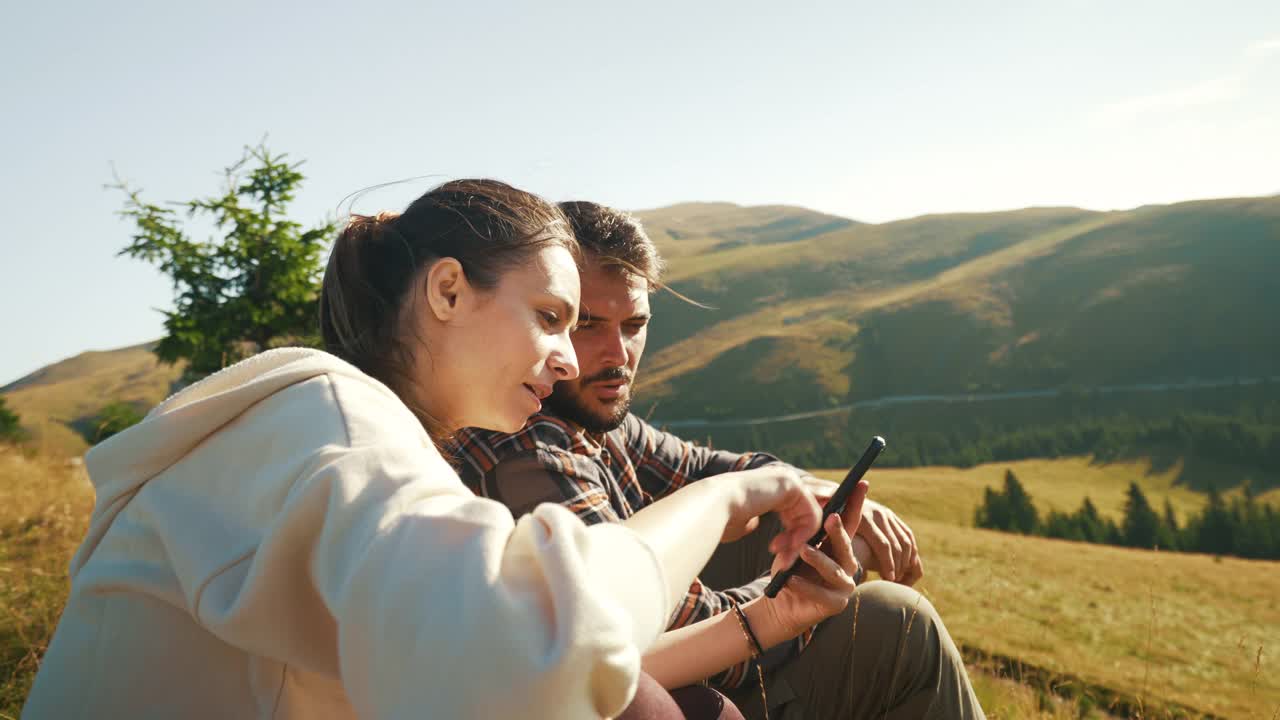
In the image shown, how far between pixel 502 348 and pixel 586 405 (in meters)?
1.59

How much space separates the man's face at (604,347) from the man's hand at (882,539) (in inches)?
36.5

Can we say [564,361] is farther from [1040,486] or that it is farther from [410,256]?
[1040,486]

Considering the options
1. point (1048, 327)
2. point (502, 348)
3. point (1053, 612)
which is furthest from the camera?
point (1048, 327)

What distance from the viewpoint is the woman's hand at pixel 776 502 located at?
6.45ft

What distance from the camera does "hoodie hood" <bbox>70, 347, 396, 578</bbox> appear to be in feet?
4.13

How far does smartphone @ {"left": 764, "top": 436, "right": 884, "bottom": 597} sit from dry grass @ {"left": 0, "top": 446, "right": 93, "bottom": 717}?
11.1ft

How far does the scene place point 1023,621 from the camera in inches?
992

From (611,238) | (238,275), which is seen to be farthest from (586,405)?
(238,275)

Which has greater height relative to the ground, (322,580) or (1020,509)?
(322,580)

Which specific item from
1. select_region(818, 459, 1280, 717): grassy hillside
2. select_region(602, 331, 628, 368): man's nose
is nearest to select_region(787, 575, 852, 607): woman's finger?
select_region(602, 331, 628, 368): man's nose

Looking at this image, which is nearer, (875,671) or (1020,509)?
(875,671)

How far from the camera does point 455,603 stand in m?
0.93

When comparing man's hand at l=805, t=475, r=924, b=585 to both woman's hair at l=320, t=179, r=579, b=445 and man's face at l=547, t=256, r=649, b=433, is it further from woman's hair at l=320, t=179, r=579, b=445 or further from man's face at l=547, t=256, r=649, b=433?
woman's hair at l=320, t=179, r=579, b=445

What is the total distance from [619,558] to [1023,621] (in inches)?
1100
